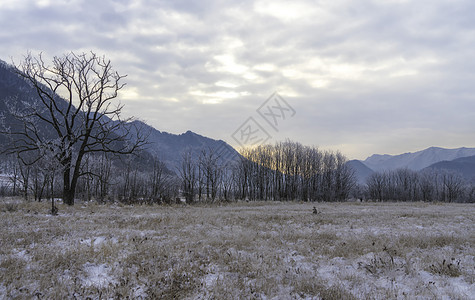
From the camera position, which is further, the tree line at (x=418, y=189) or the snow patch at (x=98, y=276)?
the tree line at (x=418, y=189)

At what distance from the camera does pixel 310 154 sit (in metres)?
83.4

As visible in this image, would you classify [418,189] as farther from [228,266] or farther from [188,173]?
[228,266]

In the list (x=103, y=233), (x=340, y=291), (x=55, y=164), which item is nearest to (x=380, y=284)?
(x=340, y=291)

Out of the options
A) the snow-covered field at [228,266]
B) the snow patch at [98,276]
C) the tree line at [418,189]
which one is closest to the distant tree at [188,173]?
the snow-covered field at [228,266]

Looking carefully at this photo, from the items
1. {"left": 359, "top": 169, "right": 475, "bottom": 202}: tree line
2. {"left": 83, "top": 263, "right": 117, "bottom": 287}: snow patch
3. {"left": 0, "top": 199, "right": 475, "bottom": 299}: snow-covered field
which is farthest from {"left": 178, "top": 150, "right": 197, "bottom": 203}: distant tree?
{"left": 359, "top": 169, "right": 475, "bottom": 202}: tree line

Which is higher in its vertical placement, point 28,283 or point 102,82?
point 102,82

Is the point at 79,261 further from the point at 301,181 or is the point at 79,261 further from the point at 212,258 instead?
the point at 301,181

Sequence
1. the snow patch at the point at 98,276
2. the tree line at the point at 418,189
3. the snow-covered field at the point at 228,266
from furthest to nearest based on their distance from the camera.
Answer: the tree line at the point at 418,189, the snow patch at the point at 98,276, the snow-covered field at the point at 228,266

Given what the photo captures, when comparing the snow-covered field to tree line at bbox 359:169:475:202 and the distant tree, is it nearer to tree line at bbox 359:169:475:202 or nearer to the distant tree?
the distant tree

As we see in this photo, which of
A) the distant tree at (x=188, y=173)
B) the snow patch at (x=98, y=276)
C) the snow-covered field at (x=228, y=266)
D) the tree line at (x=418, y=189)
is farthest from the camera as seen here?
the tree line at (x=418, y=189)

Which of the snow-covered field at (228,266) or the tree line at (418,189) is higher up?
the snow-covered field at (228,266)

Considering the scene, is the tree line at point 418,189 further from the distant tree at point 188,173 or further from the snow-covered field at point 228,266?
the snow-covered field at point 228,266

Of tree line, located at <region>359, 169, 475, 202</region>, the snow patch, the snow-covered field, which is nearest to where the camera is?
the snow-covered field

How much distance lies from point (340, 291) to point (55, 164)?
16.4 metres
